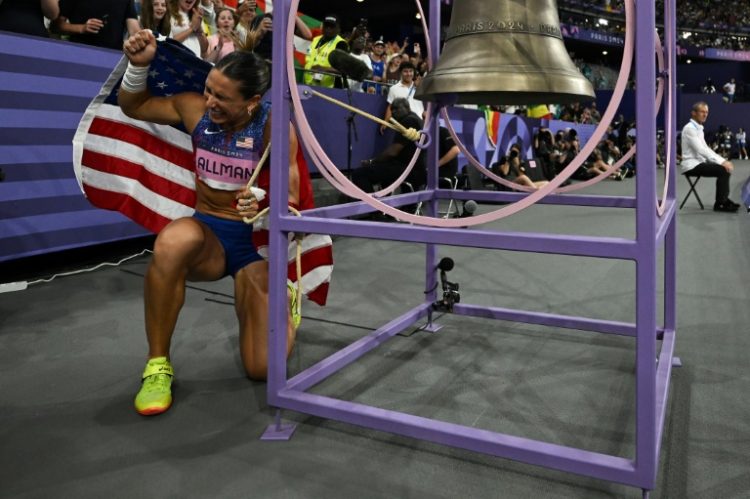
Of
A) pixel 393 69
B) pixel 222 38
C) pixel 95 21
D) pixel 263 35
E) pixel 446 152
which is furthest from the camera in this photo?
pixel 393 69

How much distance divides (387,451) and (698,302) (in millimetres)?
2200

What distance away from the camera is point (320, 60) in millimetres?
5754

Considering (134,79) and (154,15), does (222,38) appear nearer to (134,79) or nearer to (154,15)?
(154,15)

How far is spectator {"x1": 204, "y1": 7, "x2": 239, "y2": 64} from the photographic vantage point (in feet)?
15.7

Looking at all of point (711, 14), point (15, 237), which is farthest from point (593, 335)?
point (711, 14)

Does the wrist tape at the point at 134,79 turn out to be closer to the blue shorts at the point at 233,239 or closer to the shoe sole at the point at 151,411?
the blue shorts at the point at 233,239

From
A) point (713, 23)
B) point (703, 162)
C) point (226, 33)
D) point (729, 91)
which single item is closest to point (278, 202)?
point (226, 33)

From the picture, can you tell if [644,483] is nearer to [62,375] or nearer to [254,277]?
[254,277]

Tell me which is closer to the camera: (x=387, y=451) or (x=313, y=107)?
(x=387, y=451)

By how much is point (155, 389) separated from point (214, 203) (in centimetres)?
62

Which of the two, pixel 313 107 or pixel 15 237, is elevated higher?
pixel 313 107

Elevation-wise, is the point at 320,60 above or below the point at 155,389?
above

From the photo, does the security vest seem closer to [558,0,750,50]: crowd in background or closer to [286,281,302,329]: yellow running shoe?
[286,281,302,329]: yellow running shoe

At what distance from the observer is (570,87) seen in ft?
4.79
